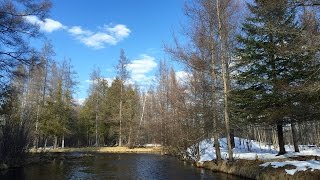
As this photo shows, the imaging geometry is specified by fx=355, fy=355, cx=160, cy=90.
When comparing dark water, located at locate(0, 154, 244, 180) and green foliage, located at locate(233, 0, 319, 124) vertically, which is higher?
green foliage, located at locate(233, 0, 319, 124)

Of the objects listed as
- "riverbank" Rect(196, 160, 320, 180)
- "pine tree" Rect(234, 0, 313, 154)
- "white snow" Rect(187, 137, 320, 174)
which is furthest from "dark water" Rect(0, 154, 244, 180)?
"pine tree" Rect(234, 0, 313, 154)

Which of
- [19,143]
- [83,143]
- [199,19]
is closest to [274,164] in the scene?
[199,19]

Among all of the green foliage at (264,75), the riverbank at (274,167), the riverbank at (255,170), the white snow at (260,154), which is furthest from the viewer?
the green foliage at (264,75)

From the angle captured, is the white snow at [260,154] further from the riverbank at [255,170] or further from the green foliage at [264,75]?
the green foliage at [264,75]

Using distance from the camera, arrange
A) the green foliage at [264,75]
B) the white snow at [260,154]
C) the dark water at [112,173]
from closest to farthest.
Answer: the white snow at [260,154]
the dark water at [112,173]
the green foliage at [264,75]

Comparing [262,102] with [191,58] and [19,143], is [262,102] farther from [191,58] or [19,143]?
[19,143]

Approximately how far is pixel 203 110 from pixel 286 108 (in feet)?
18.5

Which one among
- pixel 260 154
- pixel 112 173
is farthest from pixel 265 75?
pixel 112 173

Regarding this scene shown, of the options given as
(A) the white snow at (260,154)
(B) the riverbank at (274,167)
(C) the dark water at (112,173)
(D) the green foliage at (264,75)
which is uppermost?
(D) the green foliage at (264,75)

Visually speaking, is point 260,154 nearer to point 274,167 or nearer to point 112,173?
point 274,167

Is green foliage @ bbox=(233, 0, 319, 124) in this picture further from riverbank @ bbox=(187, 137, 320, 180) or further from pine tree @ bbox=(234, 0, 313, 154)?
riverbank @ bbox=(187, 137, 320, 180)

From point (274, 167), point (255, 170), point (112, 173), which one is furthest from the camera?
point (112, 173)

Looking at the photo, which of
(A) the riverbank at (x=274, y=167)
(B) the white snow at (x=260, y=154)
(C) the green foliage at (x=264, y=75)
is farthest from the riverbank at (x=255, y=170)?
(C) the green foliage at (x=264, y=75)

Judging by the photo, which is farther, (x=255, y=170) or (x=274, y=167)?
(x=255, y=170)
